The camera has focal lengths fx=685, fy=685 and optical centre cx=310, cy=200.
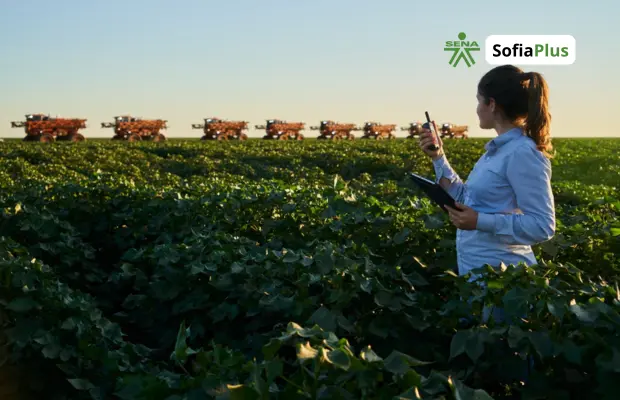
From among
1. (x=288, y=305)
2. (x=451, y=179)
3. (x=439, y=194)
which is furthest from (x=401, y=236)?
(x=439, y=194)

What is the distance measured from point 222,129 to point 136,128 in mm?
6779

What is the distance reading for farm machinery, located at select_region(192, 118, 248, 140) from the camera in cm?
4878

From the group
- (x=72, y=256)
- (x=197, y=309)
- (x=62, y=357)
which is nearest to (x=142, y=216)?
(x=72, y=256)

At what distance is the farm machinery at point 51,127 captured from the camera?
132ft

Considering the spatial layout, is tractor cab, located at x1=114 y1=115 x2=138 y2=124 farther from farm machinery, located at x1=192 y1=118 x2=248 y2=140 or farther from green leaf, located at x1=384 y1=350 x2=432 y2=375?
green leaf, located at x1=384 y1=350 x2=432 y2=375

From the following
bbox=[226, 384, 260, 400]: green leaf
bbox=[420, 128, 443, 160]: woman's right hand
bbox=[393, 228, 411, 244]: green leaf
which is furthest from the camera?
bbox=[393, 228, 411, 244]: green leaf

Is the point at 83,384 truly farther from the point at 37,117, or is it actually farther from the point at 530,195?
Result: the point at 37,117

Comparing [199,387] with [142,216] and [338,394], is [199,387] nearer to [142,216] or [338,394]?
[338,394]

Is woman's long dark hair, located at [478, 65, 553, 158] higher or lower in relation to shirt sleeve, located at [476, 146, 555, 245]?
higher

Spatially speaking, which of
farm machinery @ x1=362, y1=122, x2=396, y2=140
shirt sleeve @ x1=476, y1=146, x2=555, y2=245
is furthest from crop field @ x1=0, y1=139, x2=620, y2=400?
farm machinery @ x1=362, y1=122, x2=396, y2=140

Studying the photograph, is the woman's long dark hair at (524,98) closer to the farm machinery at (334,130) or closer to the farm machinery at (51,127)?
the farm machinery at (51,127)

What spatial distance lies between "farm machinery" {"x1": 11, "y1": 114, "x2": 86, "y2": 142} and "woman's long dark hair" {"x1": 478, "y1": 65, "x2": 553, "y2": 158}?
39228mm

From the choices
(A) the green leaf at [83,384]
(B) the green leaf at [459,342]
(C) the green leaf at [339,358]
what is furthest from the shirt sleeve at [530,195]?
(A) the green leaf at [83,384]

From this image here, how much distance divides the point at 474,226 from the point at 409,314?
670 millimetres
